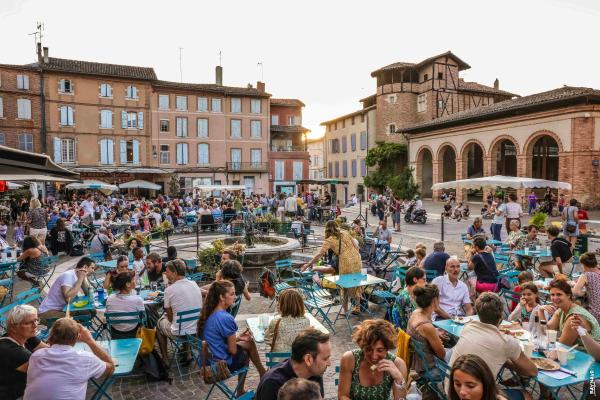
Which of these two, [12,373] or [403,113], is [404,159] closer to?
[403,113]

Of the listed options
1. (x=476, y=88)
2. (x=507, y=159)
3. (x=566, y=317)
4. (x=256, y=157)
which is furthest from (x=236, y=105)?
(x=566, y=317)

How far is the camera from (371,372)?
10.1 feet


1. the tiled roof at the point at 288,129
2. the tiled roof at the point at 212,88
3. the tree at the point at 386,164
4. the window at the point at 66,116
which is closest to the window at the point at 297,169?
the tiled roof at the point at 288,129

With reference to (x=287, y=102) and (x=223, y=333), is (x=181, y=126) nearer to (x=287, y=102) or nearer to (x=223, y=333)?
(x=287, y=102)

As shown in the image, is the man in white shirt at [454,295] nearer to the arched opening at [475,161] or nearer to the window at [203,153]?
the arched opening at [475,161]

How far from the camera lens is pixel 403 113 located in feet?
116

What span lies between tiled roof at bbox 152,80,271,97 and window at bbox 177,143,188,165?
16.7 ft

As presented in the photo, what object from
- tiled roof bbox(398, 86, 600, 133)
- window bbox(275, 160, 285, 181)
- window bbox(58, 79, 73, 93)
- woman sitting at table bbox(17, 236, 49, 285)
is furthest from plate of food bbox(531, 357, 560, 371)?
window bbox(275, 160, 285, 181)

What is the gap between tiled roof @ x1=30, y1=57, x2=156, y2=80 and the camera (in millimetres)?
33031

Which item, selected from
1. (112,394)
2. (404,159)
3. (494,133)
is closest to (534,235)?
(112,394)

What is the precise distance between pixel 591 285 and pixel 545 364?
206 cm

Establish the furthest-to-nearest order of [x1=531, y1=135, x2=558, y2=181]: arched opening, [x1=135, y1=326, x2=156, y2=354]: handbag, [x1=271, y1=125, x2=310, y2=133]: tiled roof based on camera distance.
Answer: [x1=271, y1=125, x2=310, y2=133]: tiled roof → [x1=531, y1=135, x2=558, y2=181]: arched opening → [x1=135, y1=326, x2=156, y2=354]: handbag

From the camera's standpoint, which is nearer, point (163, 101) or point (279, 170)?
point (163, 101)

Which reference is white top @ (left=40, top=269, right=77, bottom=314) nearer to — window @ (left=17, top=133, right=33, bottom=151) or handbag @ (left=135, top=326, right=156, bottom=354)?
handbag @ (left=135, top=326, right=156, bottom=354)
